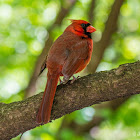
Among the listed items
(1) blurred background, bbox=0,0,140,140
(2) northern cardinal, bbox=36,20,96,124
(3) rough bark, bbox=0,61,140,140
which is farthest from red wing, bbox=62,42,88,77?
(1) blurred background, bbox=0,0,140,140

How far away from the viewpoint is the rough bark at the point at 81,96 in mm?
2293

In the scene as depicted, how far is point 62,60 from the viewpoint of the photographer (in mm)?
2863

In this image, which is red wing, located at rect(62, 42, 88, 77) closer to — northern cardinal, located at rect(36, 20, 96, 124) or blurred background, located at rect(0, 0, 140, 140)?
northern cardinal, located at rect(36, 20, 96, 124)

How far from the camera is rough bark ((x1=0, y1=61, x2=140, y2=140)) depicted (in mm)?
2293

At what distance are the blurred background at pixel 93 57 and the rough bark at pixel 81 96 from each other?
1652 millimetres

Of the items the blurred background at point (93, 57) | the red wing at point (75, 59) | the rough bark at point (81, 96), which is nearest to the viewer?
the rough bark at point (81, 96)

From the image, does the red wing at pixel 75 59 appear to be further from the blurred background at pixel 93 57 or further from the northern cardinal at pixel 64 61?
the blurred background at pixel 93 57

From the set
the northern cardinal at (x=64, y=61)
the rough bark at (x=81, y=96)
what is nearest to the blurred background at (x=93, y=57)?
the northern cardinal at (x=64, y=61)

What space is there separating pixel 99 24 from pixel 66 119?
95.7 inches

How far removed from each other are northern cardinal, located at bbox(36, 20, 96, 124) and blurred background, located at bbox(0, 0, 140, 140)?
1543 millimetres

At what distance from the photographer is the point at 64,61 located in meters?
2.85

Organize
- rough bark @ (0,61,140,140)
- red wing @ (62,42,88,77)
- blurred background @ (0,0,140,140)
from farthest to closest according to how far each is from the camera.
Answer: blurred background @ (0,0,140,140)
red wing @ (62,42,88,77)
rough bark @ (0,61,140,140)

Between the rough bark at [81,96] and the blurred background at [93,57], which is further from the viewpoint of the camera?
the blurred background at [93,57]

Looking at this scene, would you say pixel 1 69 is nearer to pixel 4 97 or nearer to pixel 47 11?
pixel 4 97
